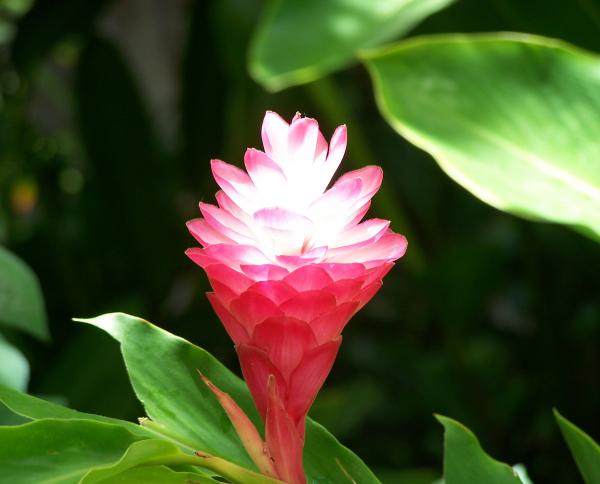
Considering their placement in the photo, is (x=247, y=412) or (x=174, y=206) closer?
(x=247, y=412)

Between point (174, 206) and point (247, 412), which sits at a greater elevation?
point (247, 412)

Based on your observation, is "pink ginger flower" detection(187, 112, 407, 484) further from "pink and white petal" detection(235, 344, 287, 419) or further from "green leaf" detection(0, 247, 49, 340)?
"green leaf" detection(0, 247, 49, 340)

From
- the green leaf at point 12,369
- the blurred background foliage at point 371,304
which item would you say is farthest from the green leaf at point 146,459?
the blurred background foliage at point 371,304

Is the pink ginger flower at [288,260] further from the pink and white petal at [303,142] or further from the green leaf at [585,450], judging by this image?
the green leaf at [585,450]

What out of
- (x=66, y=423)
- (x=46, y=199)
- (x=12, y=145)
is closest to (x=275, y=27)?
(x=66, y=423)

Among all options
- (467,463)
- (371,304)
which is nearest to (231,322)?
(467,463)

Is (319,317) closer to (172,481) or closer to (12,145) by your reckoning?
(172,481)

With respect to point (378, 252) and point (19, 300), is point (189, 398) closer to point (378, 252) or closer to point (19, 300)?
point (378, 252)

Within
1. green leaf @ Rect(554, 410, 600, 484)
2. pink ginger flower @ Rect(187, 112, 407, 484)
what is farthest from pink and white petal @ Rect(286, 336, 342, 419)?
green leaf @ Rect(554, 410, 600, 484)
